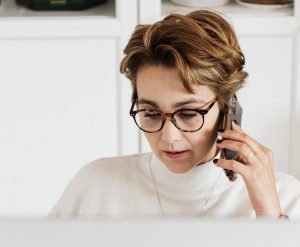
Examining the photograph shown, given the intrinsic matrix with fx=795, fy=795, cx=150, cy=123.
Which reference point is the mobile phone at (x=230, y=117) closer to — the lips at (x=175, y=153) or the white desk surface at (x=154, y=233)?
the lips at (x=175, y=153)

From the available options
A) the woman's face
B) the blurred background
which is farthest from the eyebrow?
the blurred background

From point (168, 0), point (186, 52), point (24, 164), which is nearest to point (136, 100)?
point (186, 52)

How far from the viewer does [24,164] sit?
3.74ft

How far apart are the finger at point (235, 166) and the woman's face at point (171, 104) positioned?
7 centimetres

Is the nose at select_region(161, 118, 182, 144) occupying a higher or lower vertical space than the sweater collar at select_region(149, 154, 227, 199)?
higher

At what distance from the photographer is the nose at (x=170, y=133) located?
2.02 feet

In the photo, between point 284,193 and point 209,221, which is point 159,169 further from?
point 209,221

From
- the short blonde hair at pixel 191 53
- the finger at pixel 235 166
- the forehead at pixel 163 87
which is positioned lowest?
the finger at pixel 235 166

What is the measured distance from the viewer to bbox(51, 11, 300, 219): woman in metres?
0.57


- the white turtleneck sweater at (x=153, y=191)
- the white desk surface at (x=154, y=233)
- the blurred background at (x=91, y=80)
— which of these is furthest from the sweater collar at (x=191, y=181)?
the white desk surface at (x=154, y=233)

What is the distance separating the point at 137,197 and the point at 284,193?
0.14 m

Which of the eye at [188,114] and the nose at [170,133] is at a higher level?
the eye at [188,114]

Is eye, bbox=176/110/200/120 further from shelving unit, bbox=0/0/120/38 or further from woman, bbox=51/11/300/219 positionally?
shelving unit, bbox=0/0/120/38

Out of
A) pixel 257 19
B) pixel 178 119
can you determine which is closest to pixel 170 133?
pixel 178 119
